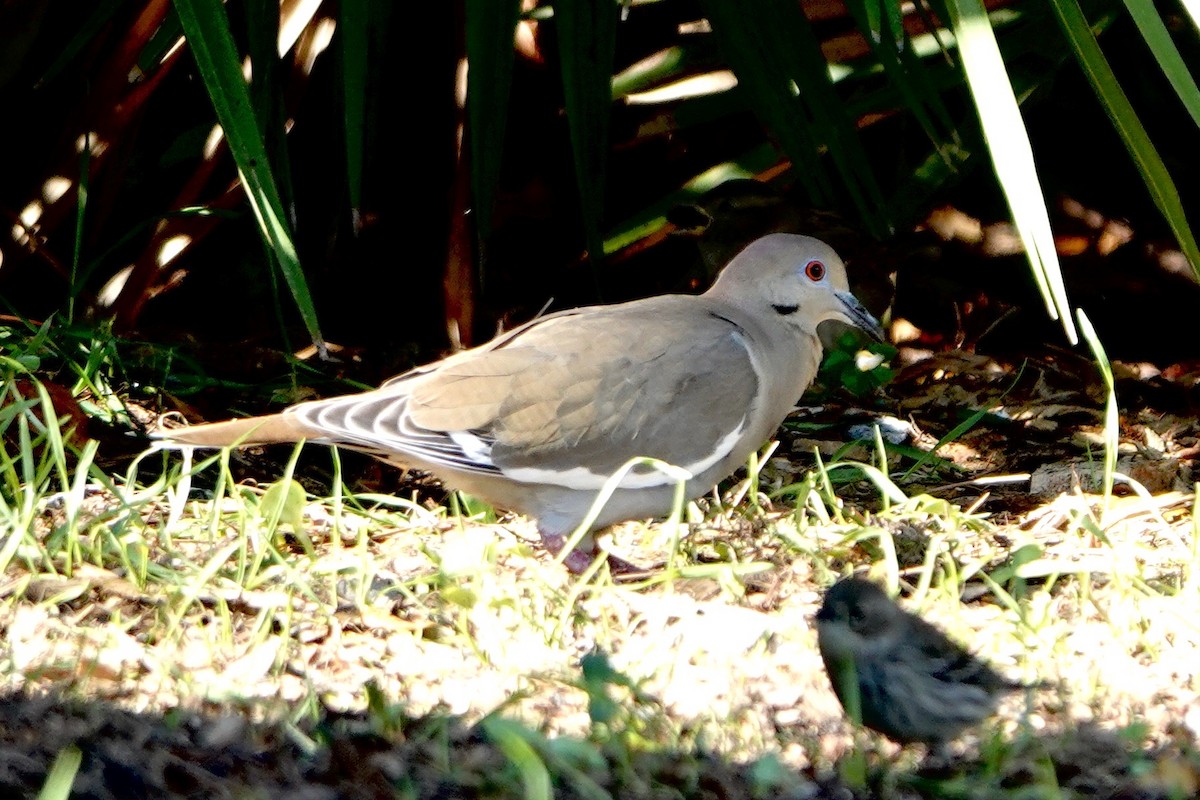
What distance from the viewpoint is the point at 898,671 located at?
2.07m

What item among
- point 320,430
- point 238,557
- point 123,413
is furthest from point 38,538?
point 123,413

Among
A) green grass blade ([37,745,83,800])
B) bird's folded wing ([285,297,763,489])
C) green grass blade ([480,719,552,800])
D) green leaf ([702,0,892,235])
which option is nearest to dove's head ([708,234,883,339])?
green leaf ([702,0,892,235])

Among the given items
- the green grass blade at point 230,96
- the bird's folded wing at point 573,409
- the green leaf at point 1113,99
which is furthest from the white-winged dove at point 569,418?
the green leaf at point 1113,99

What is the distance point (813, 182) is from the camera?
356 cm

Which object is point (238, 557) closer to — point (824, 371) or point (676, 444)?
point (676, 444)

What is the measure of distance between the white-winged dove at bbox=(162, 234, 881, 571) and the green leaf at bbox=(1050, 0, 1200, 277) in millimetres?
908

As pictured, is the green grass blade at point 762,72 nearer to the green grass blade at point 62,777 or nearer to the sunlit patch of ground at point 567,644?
the sunlit patch of ground at point 567,644

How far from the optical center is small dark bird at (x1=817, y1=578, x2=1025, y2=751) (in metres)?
2.02

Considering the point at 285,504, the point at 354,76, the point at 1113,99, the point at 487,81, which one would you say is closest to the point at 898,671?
the point at 1113,99

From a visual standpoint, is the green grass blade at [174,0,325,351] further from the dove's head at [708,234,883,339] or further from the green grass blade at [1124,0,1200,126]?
the green grass blade at [1124,0,1200,126]

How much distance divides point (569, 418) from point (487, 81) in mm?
870

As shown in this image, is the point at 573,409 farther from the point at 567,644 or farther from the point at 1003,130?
the point at 1003,130

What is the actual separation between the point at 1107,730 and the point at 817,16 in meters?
2.45

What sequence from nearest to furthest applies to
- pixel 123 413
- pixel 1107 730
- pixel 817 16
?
pixel 1107 730, pixel 123 413, pixel 817 16
